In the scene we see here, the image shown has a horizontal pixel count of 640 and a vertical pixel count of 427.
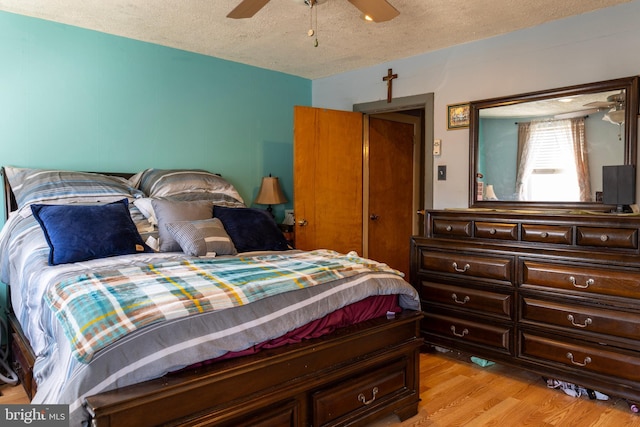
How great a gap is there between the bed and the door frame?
161 centimetres

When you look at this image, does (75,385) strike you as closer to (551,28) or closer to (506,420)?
(506,420)

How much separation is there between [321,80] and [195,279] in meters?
3.40

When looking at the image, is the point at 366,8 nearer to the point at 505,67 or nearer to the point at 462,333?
the point at 505,67

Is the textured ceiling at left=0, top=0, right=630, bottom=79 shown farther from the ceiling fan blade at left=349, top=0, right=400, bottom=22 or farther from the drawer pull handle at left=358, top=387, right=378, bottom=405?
the drawer pull handle at left=358, top=387, right=378, bottom=405

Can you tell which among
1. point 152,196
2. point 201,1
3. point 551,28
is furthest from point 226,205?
point 551,28

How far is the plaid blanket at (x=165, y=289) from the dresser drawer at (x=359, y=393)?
49cm

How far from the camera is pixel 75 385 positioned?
1331mm

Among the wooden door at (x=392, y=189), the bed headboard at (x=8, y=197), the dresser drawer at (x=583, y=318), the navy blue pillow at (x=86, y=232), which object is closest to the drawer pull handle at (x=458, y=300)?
the dresser drawer at (x=583, y=318)

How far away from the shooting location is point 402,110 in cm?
417

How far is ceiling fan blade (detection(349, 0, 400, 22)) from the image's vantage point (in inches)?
92.7

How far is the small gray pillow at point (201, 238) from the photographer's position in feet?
8.54

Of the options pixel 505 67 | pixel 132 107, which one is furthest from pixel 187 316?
pixel 505 67

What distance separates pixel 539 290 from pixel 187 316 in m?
2.11

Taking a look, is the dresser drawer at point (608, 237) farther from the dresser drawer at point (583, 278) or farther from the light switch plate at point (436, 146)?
the light switch plate at point (436, 146)
